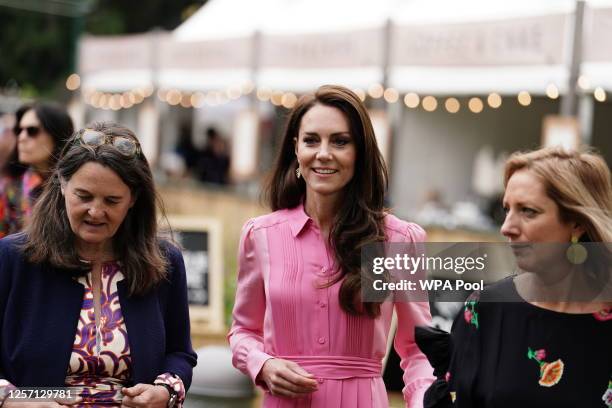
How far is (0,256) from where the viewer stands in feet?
10.4

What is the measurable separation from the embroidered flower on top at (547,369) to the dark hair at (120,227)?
123 cm

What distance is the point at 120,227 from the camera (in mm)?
3408

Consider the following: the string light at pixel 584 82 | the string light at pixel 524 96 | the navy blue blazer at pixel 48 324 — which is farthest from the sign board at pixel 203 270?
the navy blue blazer at pixel 48 324

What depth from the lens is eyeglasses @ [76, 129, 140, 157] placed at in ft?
10.8

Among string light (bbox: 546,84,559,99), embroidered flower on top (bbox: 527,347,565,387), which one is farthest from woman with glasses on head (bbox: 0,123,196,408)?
string light (bbox: 546,84,559,99)

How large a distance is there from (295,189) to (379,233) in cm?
39

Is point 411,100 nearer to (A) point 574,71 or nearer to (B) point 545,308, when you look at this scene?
(A) point 574,71

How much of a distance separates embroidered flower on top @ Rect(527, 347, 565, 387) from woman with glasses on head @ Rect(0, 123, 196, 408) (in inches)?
45.3

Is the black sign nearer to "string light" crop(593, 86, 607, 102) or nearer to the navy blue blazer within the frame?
"string light" crop(593, 86, 607, 102)

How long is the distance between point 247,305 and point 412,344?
583 mm

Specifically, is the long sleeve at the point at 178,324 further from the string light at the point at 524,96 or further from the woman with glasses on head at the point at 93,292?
the string light at the point at 524,96

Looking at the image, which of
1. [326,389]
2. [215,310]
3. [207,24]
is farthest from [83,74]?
[326,389]

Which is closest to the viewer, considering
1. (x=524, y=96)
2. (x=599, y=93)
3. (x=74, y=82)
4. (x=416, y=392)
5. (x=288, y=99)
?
(x=416, y=392)

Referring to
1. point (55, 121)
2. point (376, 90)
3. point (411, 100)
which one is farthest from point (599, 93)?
point (55, 121)
